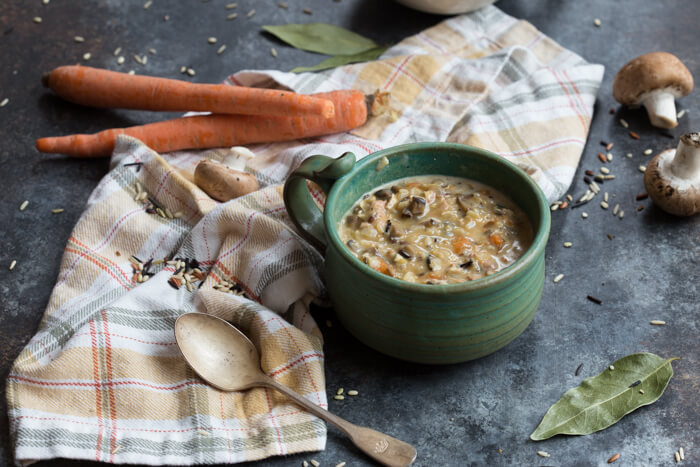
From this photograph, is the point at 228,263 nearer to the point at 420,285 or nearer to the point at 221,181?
the point at 221,181

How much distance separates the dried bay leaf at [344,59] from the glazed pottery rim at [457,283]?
1.10 meters

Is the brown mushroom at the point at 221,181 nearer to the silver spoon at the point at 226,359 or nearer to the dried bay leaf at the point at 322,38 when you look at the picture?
the silver spoon at the point at 226,359

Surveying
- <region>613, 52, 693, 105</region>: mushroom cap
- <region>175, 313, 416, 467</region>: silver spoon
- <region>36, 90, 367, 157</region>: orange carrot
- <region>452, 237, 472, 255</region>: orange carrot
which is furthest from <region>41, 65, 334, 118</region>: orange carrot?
<region>613, 52, 693, 105</region>: mushroom cap

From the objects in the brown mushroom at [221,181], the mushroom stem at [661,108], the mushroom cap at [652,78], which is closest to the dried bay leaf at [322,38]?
the brown mushroom at [221,181]

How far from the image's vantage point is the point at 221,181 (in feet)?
9.13

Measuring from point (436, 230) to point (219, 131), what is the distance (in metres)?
1.14

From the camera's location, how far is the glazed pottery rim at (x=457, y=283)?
2037 mm

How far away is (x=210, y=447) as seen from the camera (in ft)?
6.91

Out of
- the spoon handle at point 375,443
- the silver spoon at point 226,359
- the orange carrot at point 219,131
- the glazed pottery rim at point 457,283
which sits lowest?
the spoon handle at point 375,443

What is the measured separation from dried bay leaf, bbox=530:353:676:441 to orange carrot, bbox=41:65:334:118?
→ 1367 millimetres

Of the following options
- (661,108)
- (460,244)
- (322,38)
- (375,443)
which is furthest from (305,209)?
(661,108)

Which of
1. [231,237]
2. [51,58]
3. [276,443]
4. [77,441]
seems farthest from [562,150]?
[51,58]

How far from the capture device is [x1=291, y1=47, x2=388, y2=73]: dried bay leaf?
341 centimetres

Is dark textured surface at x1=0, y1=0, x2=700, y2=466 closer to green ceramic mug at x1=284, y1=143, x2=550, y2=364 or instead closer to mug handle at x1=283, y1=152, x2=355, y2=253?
green ceramic mug at x1=284, y1=143, x2=550, y2=364
